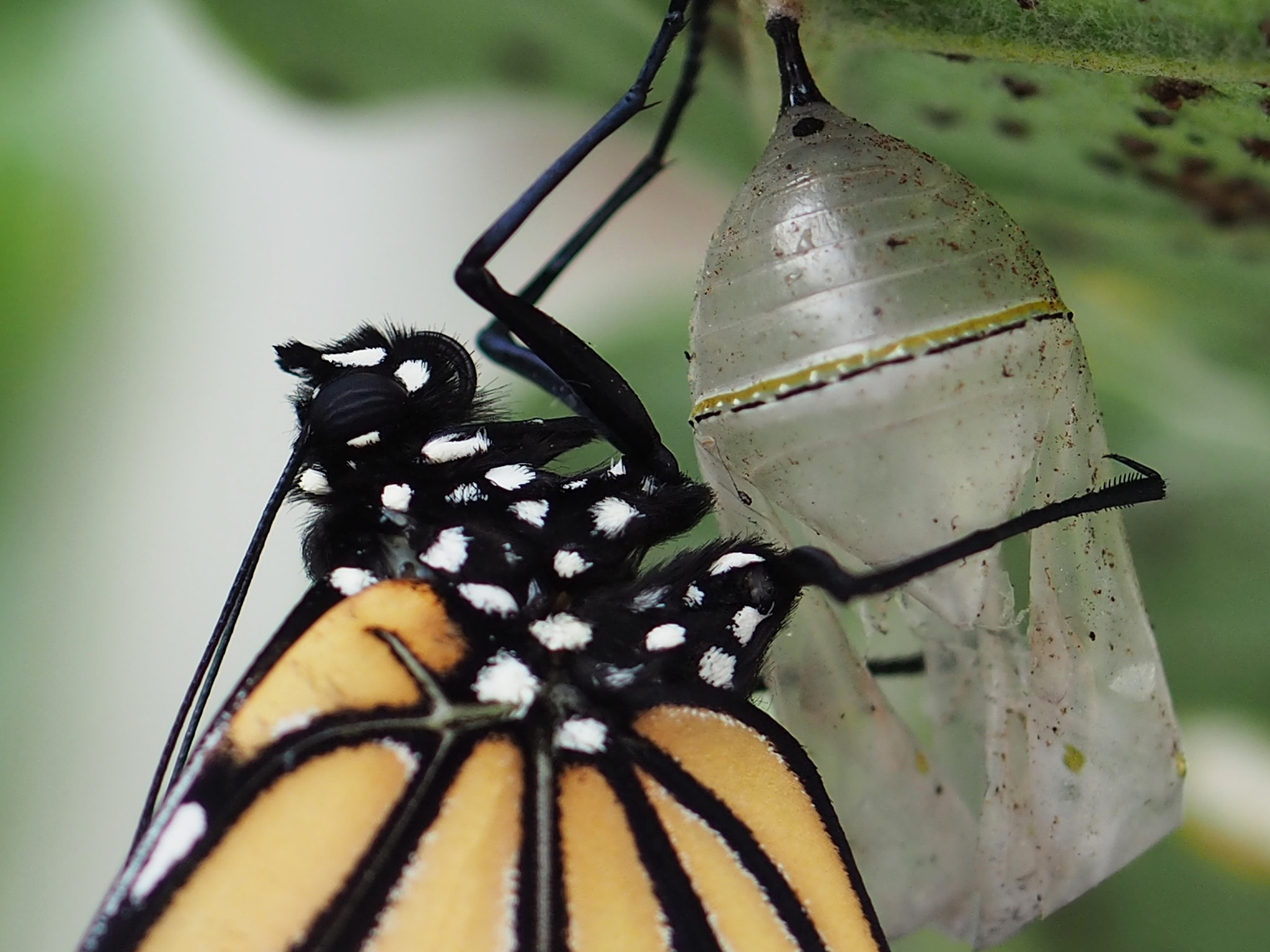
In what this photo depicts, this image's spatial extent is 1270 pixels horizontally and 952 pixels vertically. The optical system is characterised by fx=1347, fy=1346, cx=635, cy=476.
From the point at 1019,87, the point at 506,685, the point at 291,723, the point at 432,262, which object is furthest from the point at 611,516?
the point at 432,262

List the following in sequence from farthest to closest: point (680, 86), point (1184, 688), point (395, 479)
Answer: point (1184, 688) < point (680, 86) < point (395, 479)

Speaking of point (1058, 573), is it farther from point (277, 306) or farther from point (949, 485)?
point (277, 306)

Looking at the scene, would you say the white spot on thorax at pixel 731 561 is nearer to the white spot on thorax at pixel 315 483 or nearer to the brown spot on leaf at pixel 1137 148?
the white spot on thorax at pixel 315 483

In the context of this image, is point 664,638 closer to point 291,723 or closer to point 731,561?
point 731,561

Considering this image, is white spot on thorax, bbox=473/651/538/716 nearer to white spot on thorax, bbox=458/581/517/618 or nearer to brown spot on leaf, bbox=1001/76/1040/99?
white spot on thorax, bbox=458/581/517/618

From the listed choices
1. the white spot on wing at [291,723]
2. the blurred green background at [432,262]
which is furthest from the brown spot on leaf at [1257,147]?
the white spot on wing at [291,723]

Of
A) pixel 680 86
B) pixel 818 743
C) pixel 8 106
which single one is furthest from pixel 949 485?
pixel 8 106
